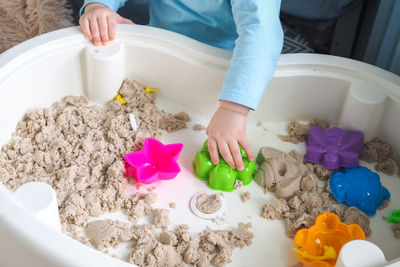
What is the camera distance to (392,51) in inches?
35.9

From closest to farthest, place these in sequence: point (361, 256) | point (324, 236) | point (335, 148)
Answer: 1. point (361, 256)
2. point (324, 236)
3. point (335, 148)

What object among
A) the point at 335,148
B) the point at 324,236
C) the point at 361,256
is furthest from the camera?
the point at 335,148

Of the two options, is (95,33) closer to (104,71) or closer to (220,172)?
(104,71)

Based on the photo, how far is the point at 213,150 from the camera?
742 millimetres

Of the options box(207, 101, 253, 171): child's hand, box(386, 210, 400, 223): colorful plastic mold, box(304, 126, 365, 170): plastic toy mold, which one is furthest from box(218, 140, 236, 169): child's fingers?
box(386, 210, 400, 223): colorful plastic mold

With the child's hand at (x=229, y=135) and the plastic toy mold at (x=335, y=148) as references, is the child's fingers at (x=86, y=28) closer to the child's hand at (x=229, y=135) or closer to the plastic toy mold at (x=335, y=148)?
the child's hand at (x=229, y=135)

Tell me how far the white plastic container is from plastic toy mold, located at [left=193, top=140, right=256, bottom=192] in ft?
0.04

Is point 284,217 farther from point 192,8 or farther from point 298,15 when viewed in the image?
point 298,15

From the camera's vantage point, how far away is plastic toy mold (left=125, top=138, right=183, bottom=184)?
736 millimetres

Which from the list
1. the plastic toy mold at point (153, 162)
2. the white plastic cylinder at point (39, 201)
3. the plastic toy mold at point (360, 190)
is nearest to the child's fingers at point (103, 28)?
the plastic toy mold at point (153, 162)

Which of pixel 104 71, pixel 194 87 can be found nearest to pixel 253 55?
pixel 194 87

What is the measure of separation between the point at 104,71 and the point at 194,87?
147 millimetres

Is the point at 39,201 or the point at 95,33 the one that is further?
the point at 95,33

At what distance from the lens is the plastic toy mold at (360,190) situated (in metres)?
0.72
